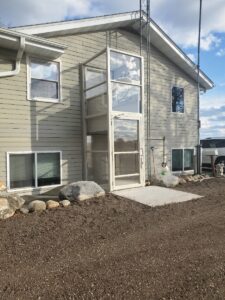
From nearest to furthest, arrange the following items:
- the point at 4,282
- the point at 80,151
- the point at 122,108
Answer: the point at 4,282
the point at 122,108
the point at 80,151

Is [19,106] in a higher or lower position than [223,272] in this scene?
higher

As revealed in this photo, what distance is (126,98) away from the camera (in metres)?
9.51

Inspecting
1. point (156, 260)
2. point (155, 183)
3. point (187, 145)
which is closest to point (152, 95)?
point (187, 145)

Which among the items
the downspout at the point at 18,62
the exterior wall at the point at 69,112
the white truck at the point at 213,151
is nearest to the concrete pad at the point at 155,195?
the exterior wall at the point at 69,112

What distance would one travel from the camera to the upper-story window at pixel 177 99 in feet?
43.4

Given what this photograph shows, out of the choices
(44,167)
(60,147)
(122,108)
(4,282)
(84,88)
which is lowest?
(4,282)

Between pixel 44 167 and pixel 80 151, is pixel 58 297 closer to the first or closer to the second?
pixel 44 167

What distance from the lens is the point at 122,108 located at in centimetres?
934

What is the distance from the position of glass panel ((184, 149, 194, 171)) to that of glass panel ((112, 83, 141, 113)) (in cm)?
471

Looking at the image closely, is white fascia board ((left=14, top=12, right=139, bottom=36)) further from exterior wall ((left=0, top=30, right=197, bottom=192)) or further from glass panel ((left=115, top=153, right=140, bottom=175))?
glass panel ((left=115, top=153, right=140, bottom=175))

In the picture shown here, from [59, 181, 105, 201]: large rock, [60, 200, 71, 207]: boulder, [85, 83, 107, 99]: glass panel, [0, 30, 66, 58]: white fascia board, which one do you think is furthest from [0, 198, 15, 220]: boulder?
[85, 83, 107, 99]: glass panel

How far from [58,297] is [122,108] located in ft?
21.8

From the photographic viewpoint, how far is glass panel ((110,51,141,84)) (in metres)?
9.43

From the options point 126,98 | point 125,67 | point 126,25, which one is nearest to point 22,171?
point 126,98
